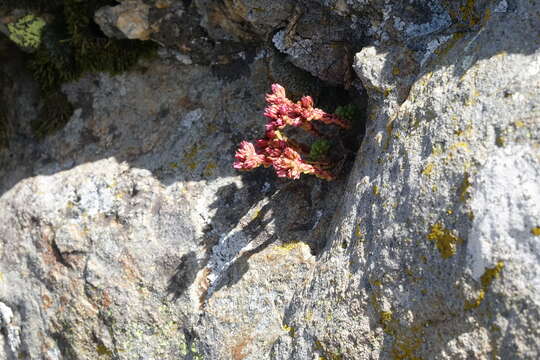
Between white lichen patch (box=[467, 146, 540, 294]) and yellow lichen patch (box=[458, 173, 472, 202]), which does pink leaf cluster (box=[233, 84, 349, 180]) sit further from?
white lichen patch (box=[467, 146, 540, 294])

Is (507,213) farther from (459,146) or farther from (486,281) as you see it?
(459,146)

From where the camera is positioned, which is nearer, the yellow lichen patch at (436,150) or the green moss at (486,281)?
the green moss at (486,281)

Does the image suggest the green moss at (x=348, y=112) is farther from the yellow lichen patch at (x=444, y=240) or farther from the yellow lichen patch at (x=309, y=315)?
the yellow lichen patch at (x=309, y=315)

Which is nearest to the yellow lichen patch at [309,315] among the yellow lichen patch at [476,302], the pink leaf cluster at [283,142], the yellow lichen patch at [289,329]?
the yellow lichen patch at [289,329]

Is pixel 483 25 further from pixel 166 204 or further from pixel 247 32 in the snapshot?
pixel 166 204

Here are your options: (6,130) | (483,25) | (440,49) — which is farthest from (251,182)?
(6,130)
